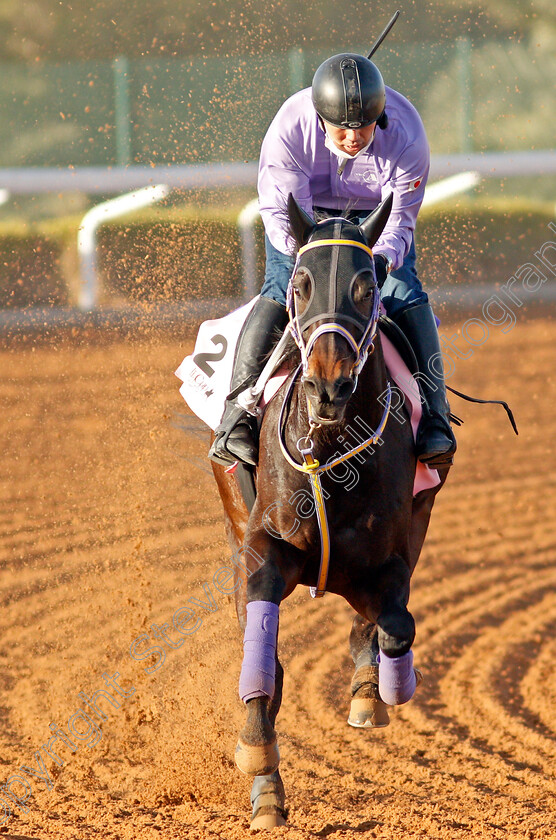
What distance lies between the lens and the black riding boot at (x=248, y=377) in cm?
380

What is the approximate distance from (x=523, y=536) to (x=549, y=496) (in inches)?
38.6

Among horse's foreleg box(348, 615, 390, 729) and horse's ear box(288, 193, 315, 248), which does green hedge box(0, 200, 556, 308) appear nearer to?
horse's foreleg box(348, 615, 390, 729)

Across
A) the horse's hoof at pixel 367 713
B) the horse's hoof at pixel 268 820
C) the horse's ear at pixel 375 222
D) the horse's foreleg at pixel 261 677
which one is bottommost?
the horse's hoof at pixel 268 820

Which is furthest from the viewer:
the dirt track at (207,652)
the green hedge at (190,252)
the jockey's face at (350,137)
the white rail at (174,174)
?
the white rail at (174,174)

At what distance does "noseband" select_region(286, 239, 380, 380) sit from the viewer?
9.71 ft

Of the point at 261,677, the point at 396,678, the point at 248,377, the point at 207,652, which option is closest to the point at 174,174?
the point at 207,652

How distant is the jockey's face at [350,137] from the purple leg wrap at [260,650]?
177 centimetres

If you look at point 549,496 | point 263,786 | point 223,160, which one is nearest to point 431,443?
point 263,786

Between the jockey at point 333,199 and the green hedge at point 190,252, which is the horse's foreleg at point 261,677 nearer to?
the jockey at point 333,199

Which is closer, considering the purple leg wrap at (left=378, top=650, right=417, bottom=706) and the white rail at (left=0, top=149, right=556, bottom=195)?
the purple leg wrap at (left=378, top=650, right=417, bottom=706)

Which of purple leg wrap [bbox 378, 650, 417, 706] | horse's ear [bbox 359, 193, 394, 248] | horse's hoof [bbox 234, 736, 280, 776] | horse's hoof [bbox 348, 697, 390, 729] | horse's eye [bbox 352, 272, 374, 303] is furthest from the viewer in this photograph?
horse's hoof [bbox 348, 697, 390, 729]

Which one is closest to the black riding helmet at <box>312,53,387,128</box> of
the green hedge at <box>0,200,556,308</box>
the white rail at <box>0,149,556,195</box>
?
the green hedge at <box>0,200,556,308</box>

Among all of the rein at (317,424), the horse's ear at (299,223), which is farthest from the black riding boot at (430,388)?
the horse's ear at (299,223)

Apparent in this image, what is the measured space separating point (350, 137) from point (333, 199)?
0.48 metres
